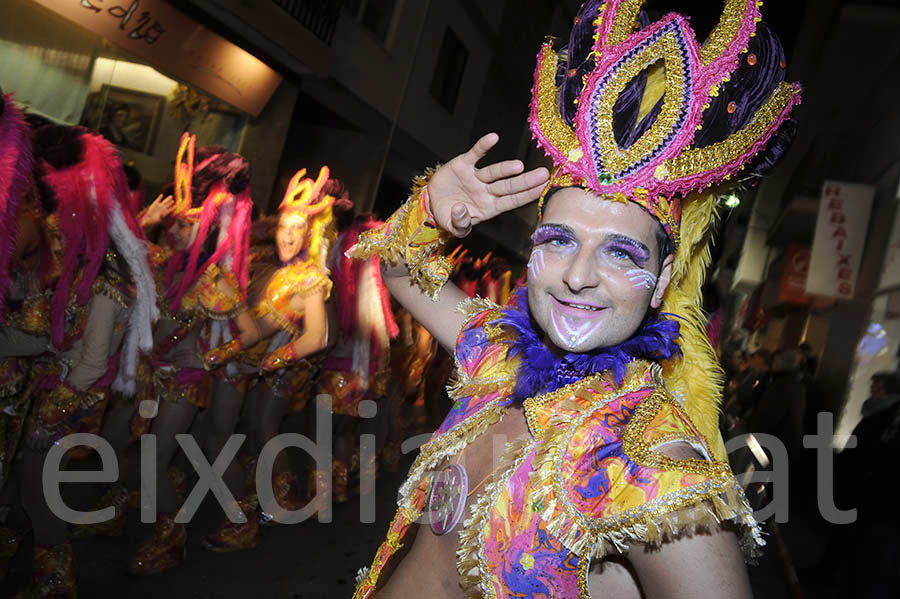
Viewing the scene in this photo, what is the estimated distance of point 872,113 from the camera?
1209 cm

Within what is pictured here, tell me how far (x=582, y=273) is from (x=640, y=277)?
0.45 feet

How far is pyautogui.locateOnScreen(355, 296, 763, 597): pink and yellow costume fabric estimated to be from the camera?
4.41 feet

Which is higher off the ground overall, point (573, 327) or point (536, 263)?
point (536, 263)

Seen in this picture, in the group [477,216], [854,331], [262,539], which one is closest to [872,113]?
[854,331]

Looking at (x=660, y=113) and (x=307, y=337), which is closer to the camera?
(x=660, y=113)

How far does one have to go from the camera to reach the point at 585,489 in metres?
1.48

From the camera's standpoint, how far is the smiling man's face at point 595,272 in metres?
1.60

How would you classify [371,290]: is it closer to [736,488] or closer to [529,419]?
[529,419]

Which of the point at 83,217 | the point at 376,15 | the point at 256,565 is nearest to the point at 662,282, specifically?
the point at 83,217

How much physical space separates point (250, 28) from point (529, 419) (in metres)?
9.01

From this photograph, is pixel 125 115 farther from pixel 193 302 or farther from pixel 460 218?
pixel 460 218

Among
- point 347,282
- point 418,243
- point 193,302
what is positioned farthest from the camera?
point 347,282

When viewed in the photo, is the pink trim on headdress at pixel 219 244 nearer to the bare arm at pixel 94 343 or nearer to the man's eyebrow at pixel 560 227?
the bare arm at pixel 94 343

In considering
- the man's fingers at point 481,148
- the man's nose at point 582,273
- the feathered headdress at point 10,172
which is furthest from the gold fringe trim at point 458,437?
the feathered headdress at point 10,172
